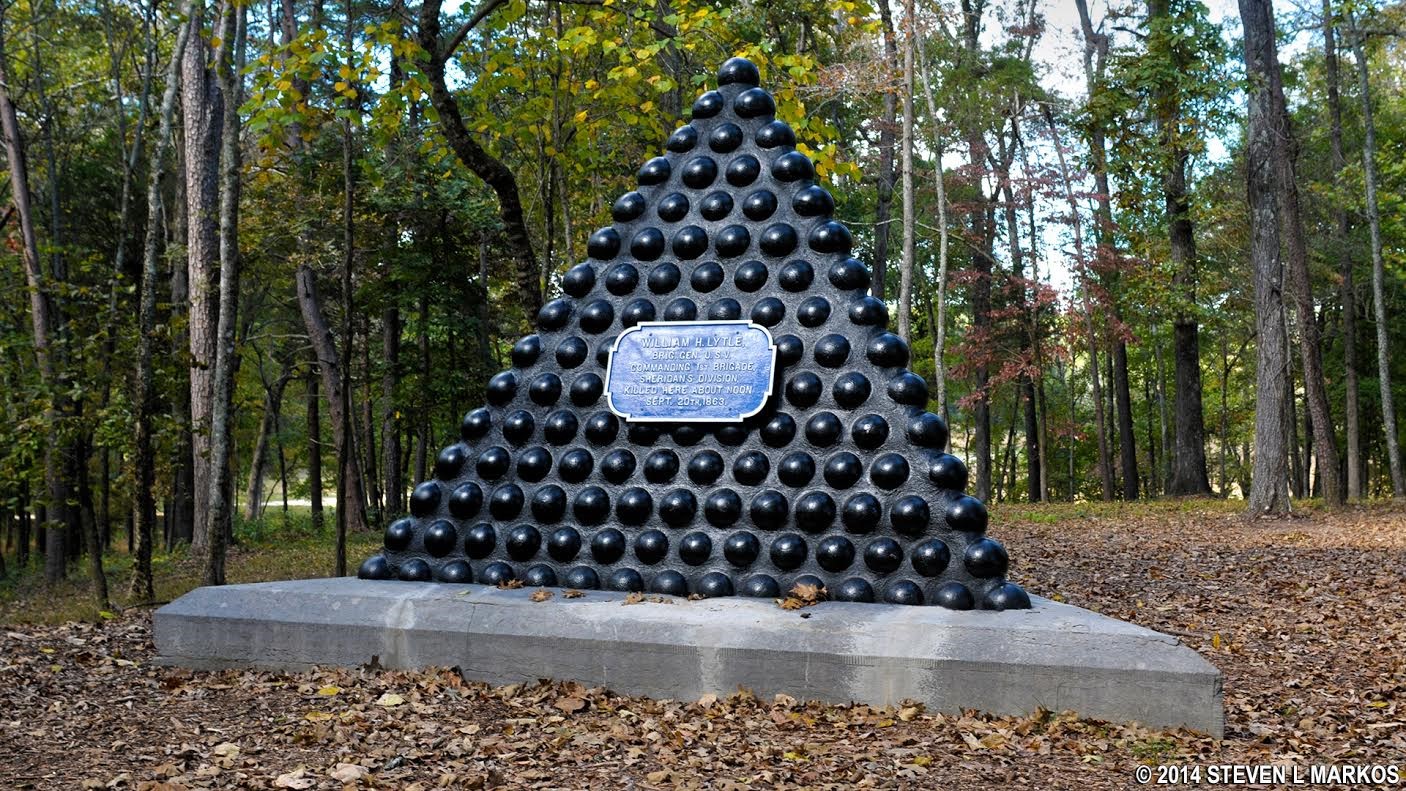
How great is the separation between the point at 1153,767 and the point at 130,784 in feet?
14.4

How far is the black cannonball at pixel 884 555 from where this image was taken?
21.0 ft

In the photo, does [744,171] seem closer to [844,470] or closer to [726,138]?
[726,138]

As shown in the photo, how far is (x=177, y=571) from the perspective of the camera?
15102 mm

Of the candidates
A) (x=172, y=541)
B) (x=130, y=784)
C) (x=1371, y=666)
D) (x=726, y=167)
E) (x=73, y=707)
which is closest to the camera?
(x=130, y=784)

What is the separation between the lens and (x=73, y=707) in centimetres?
604

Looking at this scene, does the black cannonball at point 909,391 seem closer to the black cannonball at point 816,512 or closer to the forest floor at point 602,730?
the black cannonball at point 816,512

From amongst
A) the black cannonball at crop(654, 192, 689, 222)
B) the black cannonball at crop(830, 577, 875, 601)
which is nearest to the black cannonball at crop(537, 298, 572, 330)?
the black cannonball at crop(654, 192, 689, 222)

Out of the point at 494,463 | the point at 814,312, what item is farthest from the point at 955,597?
the point at 494,463

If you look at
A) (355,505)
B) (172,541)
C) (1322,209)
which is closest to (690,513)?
(355,505)

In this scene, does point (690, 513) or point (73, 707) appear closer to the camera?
point (73, 707)

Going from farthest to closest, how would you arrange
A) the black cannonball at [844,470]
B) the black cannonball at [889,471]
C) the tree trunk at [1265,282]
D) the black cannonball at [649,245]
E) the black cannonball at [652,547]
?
the tree trunk at [1265,282]
the black cannonball at [649,245]
the black cannonball at [652,547]
the black cannonball at [844,470]
the black cannonball at [889,471]

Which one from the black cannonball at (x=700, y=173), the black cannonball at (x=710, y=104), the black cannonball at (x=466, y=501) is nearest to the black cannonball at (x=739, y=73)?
the black cannonball at (x=710, y=104)

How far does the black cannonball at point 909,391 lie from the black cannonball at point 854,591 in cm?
111

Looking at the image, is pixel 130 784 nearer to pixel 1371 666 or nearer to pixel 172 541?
pixel 1371 666
